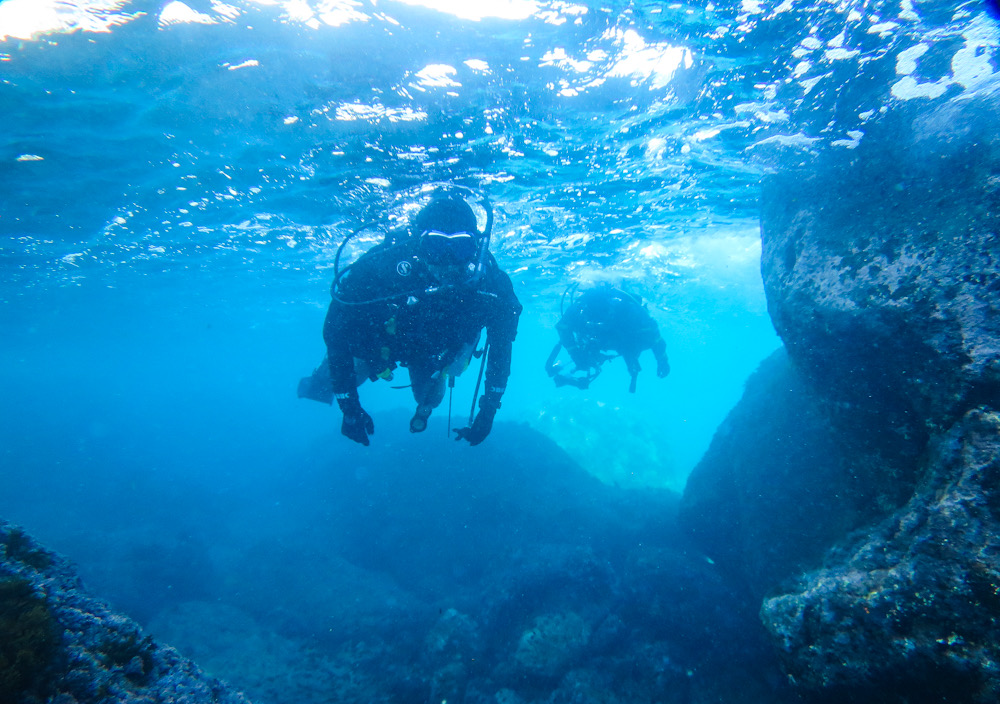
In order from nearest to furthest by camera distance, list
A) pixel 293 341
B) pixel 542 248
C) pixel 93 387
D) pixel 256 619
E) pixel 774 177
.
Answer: pixel 774 177
pixel 256 619
pixel 542 248
pixel 293 341
pixel 93 387

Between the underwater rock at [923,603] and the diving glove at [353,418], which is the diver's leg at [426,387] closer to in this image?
the diving glove at [353,418]

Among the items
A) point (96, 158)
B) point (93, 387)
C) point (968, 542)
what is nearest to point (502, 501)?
point (968, 542)

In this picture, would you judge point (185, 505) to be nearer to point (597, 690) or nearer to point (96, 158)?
point (96, 158)

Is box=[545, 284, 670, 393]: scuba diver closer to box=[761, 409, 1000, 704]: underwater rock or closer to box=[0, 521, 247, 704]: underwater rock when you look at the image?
box=[761, 409, 1000, 704]: underwater rock

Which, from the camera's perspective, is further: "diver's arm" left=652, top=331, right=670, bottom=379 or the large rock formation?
"diver's arm" left=652, top=331, right=670, bottom=379

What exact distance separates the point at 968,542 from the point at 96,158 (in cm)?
1575

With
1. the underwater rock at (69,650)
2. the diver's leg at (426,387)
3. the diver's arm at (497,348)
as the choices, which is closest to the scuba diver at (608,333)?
the diver's leg at (426,387)

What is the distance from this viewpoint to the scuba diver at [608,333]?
37.1ft

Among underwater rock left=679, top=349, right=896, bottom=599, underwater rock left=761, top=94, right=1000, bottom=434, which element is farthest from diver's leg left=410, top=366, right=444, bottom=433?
underwater rock left=761, top=94, right=1000, bottom=434

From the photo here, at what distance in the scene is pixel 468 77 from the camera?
6957 mm

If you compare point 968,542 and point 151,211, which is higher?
point 151,211

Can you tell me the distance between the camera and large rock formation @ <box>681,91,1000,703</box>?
2.76m

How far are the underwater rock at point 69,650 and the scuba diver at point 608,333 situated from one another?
367 inches

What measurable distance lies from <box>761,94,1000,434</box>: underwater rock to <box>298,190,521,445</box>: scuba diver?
4000 mm
